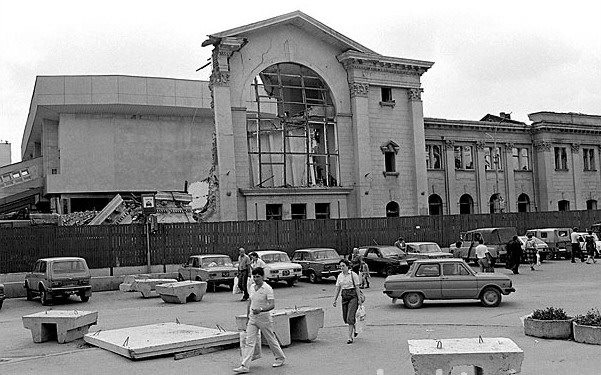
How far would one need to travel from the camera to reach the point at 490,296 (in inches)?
767

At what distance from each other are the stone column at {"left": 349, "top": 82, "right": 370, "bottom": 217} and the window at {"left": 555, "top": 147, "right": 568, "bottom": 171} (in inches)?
839

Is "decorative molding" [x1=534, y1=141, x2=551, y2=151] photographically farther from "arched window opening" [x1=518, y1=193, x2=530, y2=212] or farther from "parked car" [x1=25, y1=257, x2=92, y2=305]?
"parked car" [x1=25, y1=257, x2=92, y2=305]

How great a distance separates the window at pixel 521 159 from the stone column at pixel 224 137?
27.6m

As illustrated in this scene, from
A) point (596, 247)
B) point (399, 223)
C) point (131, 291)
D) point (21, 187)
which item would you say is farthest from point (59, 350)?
point (21, 187)

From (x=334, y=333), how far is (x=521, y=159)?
46590mm

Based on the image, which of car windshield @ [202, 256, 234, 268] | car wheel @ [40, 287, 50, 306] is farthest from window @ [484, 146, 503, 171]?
car wheel @ [40, 287, 50, 306]

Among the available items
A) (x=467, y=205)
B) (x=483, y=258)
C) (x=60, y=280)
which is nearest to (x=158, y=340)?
(x=60, y=280)

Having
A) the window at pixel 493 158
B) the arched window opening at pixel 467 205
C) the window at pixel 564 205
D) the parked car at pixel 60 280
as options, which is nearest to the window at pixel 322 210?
the arched window opening at pixel 467 205

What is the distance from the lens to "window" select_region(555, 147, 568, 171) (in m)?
58.4

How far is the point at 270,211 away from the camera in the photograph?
4331 centimetres

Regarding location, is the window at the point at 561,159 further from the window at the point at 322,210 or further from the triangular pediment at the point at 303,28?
the window at the point at 322,210

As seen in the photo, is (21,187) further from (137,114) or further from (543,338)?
(543,338)

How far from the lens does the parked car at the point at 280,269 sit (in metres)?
27.9

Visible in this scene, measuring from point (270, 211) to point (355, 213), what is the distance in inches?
239
